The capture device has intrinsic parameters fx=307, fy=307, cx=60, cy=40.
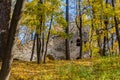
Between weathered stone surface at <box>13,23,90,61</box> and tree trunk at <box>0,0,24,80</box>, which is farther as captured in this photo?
weathered stone surface at <box>13,23,90,61</box>

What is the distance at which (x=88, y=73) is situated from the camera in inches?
425

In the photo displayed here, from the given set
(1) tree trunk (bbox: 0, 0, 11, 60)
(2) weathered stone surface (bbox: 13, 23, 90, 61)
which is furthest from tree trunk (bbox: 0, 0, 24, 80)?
(2) weathered stone surface (bbox: 13, 23, 90, 61)

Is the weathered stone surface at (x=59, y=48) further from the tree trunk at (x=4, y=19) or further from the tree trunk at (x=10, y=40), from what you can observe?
the tree trunk at (x=10, y=40)

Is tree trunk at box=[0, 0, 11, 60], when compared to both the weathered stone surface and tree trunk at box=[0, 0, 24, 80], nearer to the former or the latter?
tree trunk at box=[0, 0, 24, 80]

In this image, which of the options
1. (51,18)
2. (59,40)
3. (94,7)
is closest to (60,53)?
(59,40)

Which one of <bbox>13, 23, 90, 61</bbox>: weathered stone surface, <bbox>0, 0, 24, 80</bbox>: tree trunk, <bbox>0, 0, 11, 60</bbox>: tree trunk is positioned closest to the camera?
<bbox>0, 0, 24, 80</bbox>: tree trunk

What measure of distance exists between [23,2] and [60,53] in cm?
3211

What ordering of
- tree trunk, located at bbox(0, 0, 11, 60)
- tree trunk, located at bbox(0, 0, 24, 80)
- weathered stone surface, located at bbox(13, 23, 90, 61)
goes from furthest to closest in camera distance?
weathered stone surface, located at bbox(13, 23, 90, 61), tree trunk, located at bbox(0, 0, 11, 60), tree trunk, located at bbox(0, 0, 24, 80)

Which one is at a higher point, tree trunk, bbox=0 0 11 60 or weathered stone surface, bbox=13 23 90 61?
tree trunk, bbox=0 0 11 60

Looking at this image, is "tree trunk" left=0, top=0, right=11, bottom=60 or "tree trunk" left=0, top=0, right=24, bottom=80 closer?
"tree trunk" left=0, top=0, right=24, bottom=80

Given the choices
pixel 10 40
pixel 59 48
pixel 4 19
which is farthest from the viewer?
pixel 59 48

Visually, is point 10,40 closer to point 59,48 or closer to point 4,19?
point 4,19

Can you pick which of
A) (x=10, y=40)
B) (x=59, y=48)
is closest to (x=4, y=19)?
(x=10, y=40)

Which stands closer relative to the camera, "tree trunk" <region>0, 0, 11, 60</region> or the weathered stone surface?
"tree trunk" <region>0, 0, 11, 60</region>
